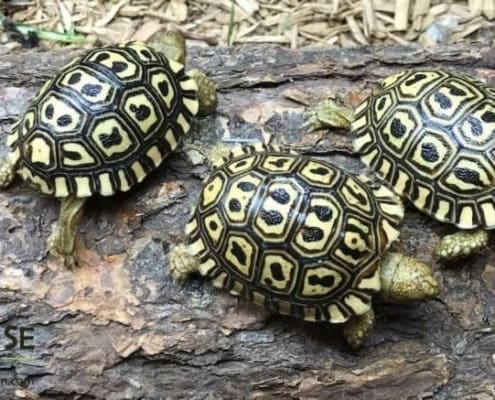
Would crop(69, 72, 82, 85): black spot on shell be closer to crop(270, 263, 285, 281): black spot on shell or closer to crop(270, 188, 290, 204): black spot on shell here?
crop(270, 188, 290, 204): black spot on shell

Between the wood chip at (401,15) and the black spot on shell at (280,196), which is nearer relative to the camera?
the black spot on shell at (280,196)

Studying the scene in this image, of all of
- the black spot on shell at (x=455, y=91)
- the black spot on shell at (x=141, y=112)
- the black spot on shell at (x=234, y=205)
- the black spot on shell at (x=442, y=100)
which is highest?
the black spot on shell at (x=455, y=91)

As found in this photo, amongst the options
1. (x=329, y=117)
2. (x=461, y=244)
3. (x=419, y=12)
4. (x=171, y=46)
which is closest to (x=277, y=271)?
(x=461, y=244)

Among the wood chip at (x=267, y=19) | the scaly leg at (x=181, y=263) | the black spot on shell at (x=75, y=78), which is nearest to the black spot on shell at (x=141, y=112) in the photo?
the black spot on shell at (x=75, y=78)

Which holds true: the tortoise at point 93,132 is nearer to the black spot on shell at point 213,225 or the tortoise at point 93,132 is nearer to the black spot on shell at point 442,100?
the black spot on shell at point 213,225

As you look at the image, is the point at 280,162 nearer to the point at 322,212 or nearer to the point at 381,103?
the point at 322,212

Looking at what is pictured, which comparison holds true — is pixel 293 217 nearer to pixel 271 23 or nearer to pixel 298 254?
pixel 298 254

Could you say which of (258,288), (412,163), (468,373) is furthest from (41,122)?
(468,373)

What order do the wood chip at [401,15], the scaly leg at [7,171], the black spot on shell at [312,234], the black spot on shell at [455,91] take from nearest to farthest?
the black spot on shell at [312,234] → the black spot on shell at [455,91] → the scaly leg at [7,171] → the wood chip at [401,15]
